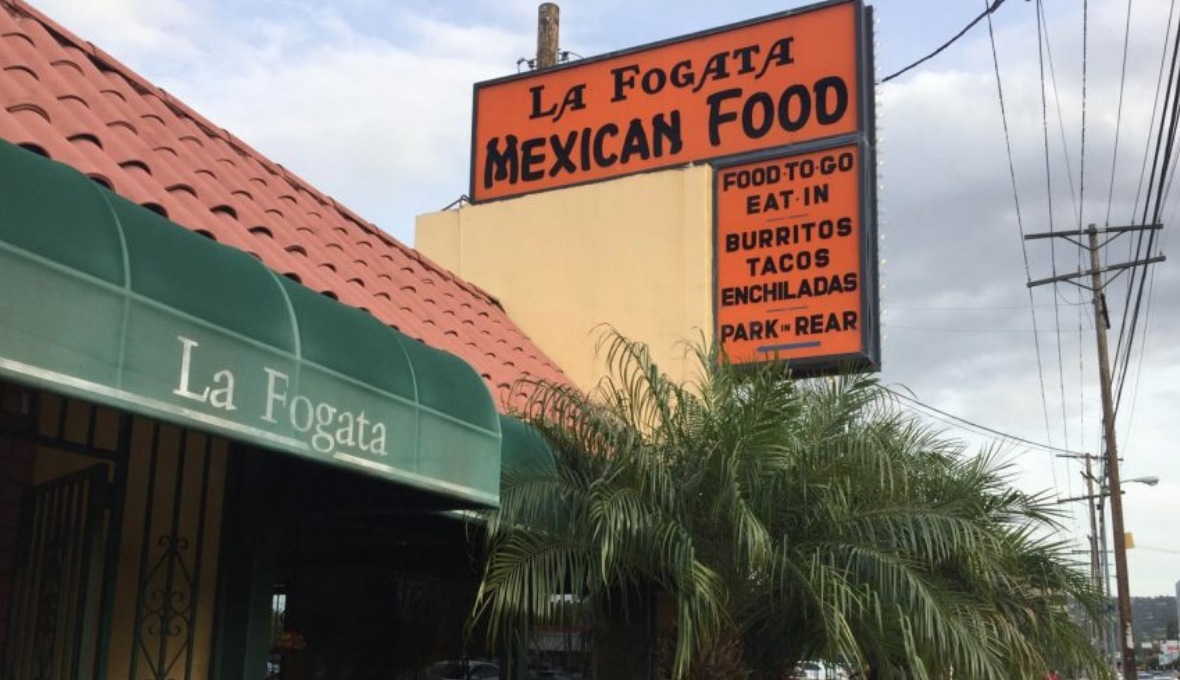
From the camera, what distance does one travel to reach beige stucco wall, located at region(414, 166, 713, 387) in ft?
38.0

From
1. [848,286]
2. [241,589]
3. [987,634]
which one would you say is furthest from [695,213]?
[241,589]

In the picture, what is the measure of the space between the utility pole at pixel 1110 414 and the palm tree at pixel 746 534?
22.7 metres

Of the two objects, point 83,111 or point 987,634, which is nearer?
point 83,111

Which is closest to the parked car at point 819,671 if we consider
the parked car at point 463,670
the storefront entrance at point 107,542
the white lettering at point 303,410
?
the parked car at point 463,670

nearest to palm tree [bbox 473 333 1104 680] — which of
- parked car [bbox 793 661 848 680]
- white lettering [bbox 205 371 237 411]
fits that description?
parked car [bbox 793 661 848 680]

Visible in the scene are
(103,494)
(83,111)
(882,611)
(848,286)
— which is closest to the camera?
(103,494)

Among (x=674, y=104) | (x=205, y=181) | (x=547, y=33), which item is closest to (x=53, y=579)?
(x=205, y=181)

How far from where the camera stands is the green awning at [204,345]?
4.18 meters

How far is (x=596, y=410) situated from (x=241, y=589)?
2513 millimetres

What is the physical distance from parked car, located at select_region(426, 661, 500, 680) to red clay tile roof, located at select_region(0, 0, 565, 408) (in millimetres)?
2761

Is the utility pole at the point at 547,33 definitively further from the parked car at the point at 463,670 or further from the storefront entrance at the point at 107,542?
the storefront entrance at the point at 107,542

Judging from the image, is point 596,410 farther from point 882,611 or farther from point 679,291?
point 679,291

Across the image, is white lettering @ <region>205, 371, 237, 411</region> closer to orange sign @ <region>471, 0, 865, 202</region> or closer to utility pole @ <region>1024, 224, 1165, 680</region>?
orange sign @ <region>471, 0, 865, 202</region>

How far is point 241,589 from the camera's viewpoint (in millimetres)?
7168
